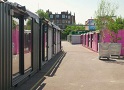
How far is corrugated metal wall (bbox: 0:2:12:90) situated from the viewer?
23.7 feet

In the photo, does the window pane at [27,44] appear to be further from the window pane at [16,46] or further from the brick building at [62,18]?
the brick building at [62,18]

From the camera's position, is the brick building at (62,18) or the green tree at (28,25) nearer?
the green tree at (28,25)

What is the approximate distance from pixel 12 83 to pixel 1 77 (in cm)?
124

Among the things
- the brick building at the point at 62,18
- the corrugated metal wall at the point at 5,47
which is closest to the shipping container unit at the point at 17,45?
the corrugated metal wall at the point at 5,47

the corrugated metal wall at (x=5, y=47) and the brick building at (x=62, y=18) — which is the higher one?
the brick building at (x=62, y=18)

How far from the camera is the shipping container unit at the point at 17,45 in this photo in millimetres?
7413

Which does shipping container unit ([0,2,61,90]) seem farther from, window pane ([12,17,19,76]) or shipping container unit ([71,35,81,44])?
shipping container unit ([71,35,81,44])

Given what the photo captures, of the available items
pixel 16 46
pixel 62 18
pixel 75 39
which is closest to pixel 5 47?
pixel 16 46

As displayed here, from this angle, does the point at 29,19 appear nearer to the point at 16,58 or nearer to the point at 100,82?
the point at 16,58

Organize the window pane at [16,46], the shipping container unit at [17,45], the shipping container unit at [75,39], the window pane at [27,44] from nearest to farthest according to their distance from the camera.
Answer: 1. the shipping container unit at [17,45]
2. the window pane at [16,46]
3. the window pane at [27,44]
4. the shipping container unit at [75,39]

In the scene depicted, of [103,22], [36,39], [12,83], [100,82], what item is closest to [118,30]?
[103,22]

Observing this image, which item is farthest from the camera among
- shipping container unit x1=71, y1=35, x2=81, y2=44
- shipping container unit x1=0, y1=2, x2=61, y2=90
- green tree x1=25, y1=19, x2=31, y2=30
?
shipping container unit x1=71, y1=35, x2=81, y2=44

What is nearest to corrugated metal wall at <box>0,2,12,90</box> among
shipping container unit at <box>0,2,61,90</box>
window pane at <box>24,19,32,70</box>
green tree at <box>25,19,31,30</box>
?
shipping container unit at <box>0,2,61,90</box>

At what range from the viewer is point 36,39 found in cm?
1307
